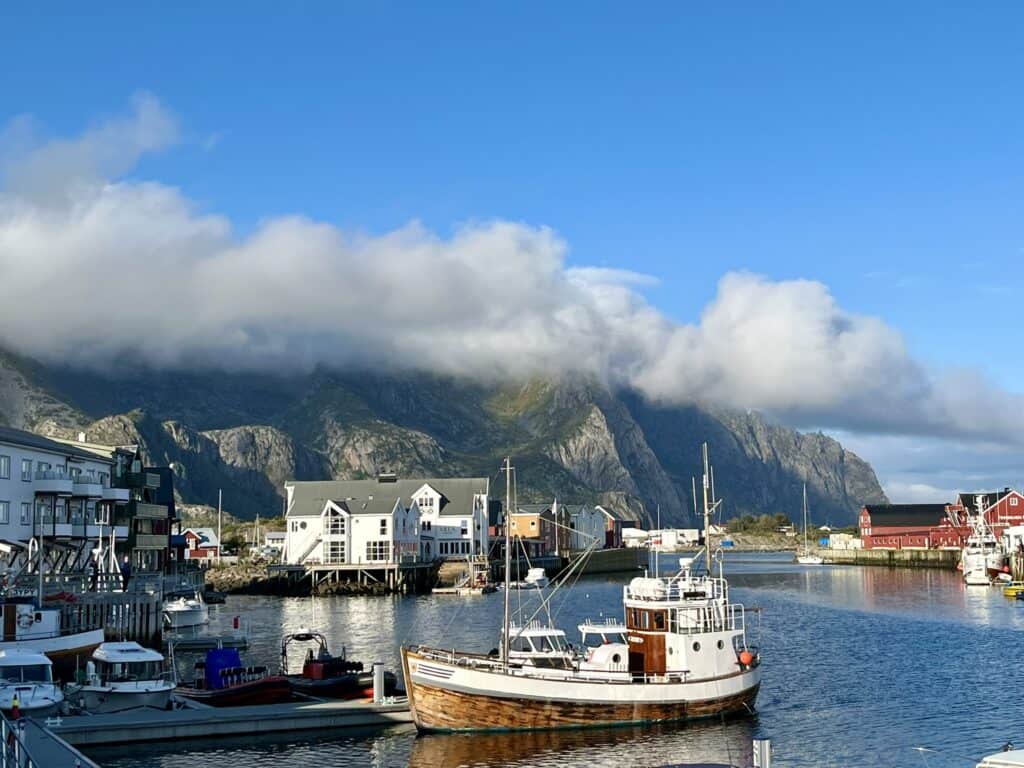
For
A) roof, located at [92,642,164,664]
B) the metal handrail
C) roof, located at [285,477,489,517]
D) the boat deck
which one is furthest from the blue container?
roof, located at [285,477,489,517]

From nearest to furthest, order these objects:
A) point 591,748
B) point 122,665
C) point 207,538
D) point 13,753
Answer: point 13,753 → point 591,748 → point 122,665 → point 207,538

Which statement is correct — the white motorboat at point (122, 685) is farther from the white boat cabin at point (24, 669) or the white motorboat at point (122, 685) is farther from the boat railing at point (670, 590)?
the boat railing at point (670, 590)

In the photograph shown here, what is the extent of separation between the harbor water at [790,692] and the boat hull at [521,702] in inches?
23.4

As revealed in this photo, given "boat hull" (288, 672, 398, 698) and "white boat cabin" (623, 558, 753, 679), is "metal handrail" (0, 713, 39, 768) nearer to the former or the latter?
"boat hull" (288, 672, 398, 698)

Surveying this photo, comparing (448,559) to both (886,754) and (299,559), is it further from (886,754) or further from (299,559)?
(886,754)

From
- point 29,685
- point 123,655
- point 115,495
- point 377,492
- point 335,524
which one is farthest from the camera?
point 377,492

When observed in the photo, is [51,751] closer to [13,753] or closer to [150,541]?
[13,753]

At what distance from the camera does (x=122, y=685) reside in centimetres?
4666

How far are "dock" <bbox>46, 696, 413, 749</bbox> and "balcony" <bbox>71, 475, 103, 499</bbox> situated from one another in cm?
4827

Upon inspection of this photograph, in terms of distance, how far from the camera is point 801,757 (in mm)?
42656

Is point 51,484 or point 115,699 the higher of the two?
point 51,484

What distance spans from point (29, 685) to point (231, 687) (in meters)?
8.63

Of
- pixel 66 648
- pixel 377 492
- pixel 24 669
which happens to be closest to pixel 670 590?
pixel 24 669

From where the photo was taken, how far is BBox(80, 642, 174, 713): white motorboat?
4634cm
